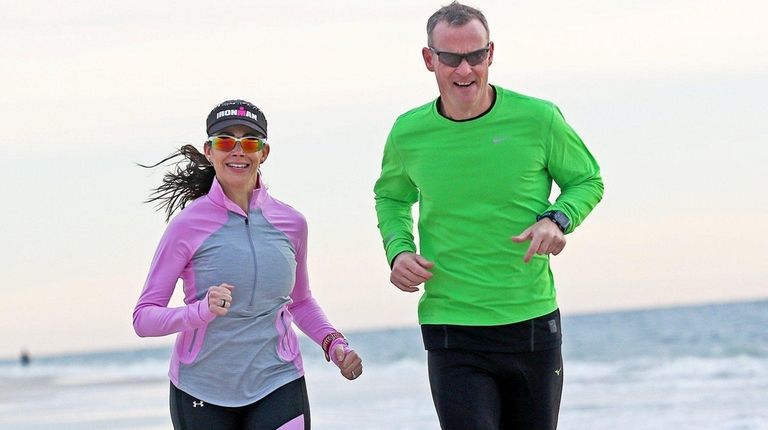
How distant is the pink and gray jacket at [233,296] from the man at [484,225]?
1.51ft

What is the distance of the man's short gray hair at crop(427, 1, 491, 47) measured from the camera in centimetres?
469

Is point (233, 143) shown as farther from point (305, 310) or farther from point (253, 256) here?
point (305, 310)

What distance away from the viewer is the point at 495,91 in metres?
4.82

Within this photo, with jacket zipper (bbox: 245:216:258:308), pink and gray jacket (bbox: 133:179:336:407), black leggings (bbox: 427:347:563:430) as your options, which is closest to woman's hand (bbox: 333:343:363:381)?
pink and gray jacket (bbox: 133:179:336:407)

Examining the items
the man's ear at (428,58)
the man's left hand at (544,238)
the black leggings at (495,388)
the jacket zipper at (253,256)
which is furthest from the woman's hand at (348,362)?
the man's ear at (428,58)

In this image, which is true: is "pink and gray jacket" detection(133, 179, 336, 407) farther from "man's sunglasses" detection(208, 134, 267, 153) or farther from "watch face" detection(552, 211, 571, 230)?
"watch face" detection(552, 211, 571, 230)

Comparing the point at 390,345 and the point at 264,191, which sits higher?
the point at 264,191

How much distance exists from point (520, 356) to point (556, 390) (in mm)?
226

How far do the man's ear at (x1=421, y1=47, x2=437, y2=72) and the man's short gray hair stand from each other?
26 millimetres

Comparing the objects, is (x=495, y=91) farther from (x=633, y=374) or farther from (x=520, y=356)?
(x=633, y=374)

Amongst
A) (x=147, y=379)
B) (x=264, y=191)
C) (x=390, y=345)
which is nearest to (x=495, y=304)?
(x=264, y=191)

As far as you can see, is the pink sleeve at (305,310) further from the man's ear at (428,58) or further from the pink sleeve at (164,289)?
the man's ear at (428,58)

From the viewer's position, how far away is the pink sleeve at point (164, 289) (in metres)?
4.49

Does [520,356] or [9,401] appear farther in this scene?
[9,401]
